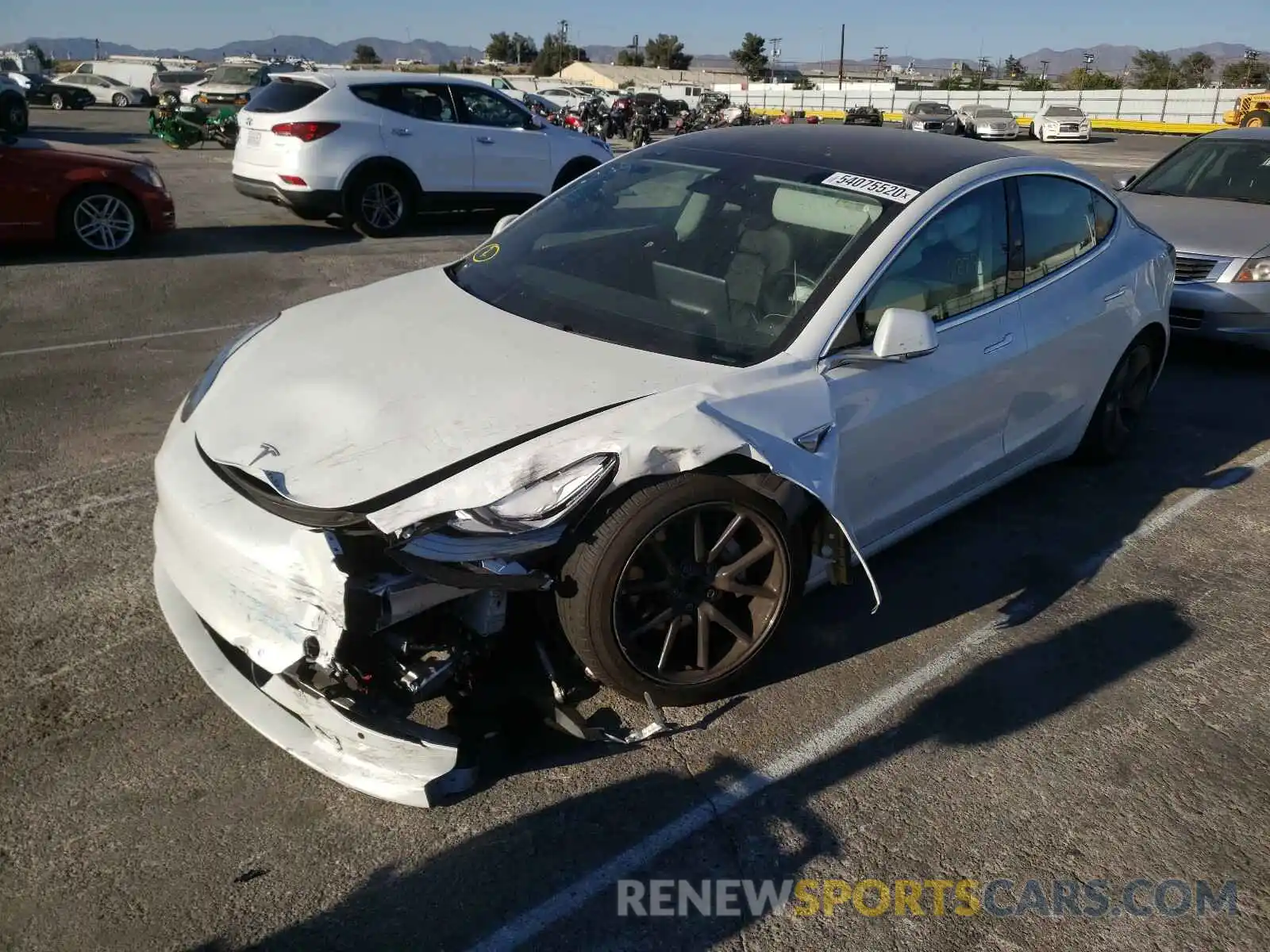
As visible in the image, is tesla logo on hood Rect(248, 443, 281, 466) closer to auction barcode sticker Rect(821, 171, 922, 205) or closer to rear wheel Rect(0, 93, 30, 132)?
auction barcode sticker Rect(821, 171, 922, 205)

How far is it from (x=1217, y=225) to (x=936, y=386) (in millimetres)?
5052

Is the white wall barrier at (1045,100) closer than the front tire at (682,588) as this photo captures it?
No

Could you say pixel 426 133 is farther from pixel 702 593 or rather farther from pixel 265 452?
pixel 702 593

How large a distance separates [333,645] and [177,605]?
34.6 inches

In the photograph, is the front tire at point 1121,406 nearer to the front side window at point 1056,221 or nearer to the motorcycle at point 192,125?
the front side window at point 1056,221

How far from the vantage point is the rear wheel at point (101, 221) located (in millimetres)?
9242

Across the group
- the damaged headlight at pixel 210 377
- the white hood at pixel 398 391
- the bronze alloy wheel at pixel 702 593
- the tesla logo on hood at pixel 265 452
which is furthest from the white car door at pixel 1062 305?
the damaged headlight at pixel 210 377

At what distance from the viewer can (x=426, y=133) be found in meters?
11.1

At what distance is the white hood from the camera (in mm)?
2822

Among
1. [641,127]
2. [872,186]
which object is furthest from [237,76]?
[872,186]

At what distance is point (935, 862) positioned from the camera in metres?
2.70

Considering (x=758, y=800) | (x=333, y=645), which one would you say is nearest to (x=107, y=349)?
(x=333, y=645)

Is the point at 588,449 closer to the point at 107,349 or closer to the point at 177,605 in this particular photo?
the point at 177,605

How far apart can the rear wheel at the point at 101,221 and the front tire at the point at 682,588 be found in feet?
27.5
